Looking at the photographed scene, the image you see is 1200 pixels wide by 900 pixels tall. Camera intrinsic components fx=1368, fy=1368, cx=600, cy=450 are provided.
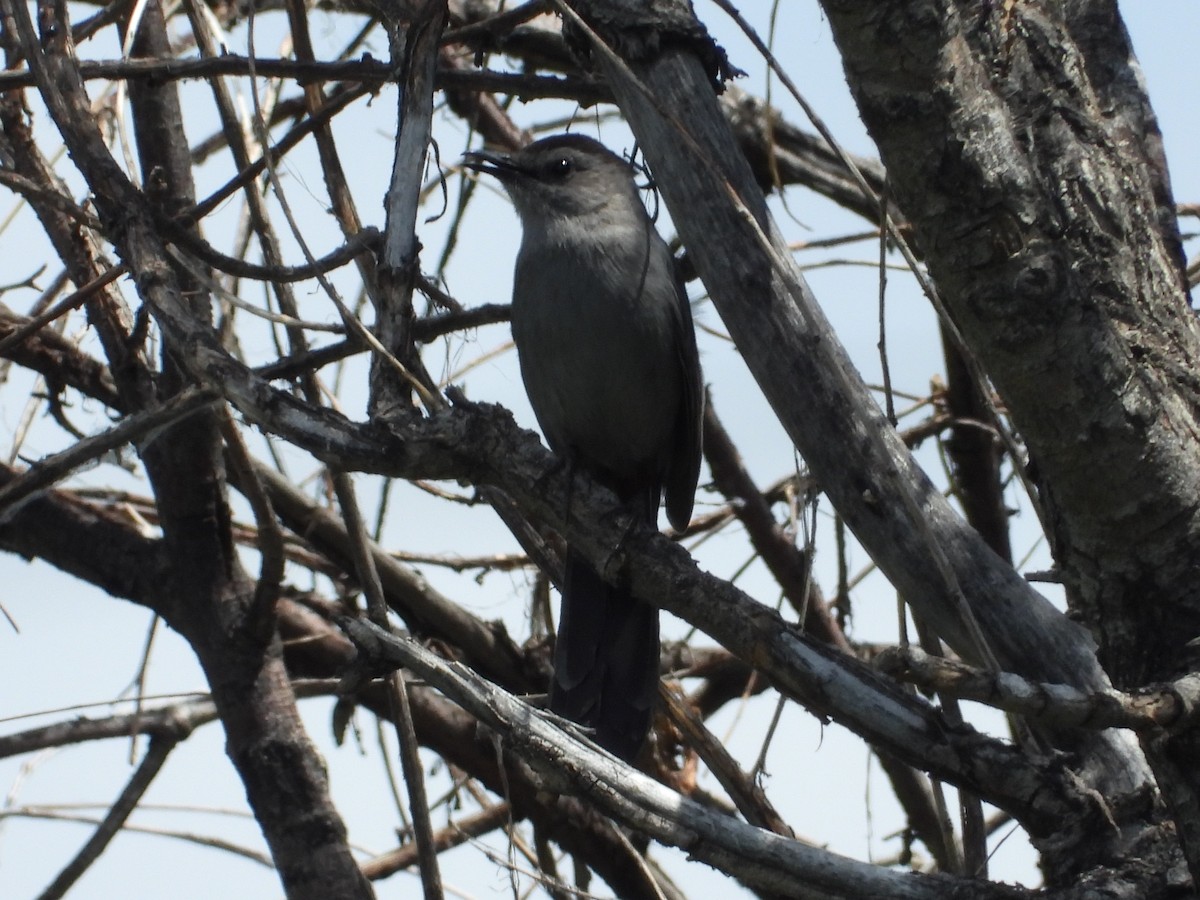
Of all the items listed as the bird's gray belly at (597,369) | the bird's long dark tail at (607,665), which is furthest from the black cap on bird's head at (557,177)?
the bird's long dark tail at (607,665)

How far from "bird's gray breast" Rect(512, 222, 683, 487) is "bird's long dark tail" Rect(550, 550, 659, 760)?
499 millimetres

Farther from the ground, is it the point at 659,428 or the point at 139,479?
the point at 139,479

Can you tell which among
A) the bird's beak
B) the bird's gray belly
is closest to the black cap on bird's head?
the bird's beak

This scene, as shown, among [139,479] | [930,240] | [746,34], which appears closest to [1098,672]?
[930,240]

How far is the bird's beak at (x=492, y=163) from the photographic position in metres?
4.32

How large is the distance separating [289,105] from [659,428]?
1699 millimetres

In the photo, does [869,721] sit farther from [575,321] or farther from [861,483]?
[575,321]

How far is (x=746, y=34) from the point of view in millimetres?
2387

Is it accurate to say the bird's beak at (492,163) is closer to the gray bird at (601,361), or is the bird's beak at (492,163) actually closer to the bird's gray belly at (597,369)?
the gray bird at (601,361)

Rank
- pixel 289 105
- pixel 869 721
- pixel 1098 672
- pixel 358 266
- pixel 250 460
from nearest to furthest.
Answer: pixel 869 721
pixel 1098 672
pixel 358 266
pixel 250 460
pixel 289 105

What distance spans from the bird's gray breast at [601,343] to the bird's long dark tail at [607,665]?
0.50 meters

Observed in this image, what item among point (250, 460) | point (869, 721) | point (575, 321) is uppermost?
point (575, 321)

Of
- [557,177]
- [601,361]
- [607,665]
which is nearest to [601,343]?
[601,361]

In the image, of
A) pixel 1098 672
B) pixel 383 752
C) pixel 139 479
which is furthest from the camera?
pixel 139 479
